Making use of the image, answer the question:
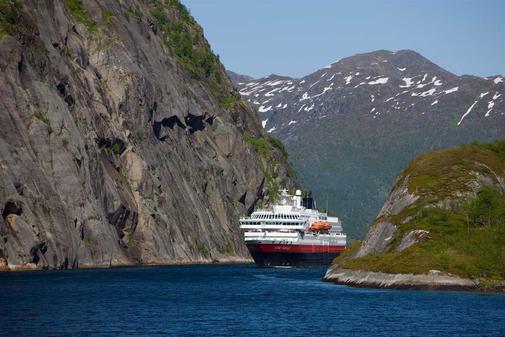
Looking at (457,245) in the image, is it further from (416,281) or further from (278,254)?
(278,254)

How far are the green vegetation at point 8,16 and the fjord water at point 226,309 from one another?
40.8m

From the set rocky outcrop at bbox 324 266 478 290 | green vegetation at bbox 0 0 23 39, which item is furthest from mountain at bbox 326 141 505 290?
green vegetation at bbox 0 0 23 39

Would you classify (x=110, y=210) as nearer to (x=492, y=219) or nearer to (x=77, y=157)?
(x=77, y=157)

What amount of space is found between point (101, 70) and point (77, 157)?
1420 inches

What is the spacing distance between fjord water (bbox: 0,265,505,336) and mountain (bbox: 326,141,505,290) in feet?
9.27

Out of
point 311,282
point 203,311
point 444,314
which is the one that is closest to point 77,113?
point 311,282

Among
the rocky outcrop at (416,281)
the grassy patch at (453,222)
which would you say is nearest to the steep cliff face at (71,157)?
the grassy patch at (453,222)

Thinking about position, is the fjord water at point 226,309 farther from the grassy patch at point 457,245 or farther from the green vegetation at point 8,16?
the green vegetation at point 8,16

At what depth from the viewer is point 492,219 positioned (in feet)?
419

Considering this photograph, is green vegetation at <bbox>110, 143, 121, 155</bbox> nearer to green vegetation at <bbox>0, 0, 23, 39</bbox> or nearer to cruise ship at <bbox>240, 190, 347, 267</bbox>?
cruise ship at <bbox>240, 190, 347, 267</bbox>

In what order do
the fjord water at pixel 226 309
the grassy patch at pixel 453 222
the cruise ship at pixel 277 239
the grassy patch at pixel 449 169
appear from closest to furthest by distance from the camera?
1. the fjord water at pixel 226 309
2. the grassy patch at pixel 453 222
3. the grassy patch at pixel 449 169
4. the cruise ship at pixel 277 239

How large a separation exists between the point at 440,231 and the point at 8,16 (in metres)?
72.7

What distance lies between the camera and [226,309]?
100375mm

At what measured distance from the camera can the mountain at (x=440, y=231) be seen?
116812mm
